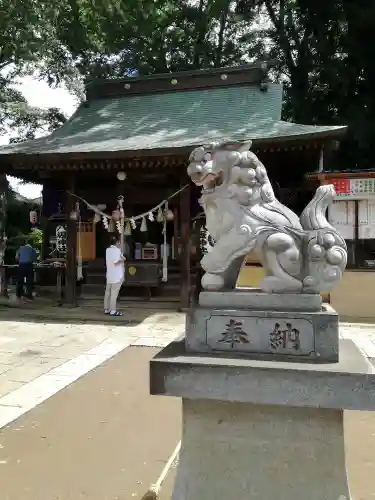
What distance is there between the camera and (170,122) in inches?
534

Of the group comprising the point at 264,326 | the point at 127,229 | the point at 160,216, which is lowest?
the point at 264,326

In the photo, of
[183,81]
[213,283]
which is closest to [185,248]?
[183,81]

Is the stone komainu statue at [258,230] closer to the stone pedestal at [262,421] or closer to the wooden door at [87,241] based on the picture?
the stone pedestal at [262,421]

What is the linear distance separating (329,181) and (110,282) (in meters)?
5.47

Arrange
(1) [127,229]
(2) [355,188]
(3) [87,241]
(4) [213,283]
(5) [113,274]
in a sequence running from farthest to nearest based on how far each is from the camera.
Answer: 1. (3) [87,241]
2. (1) [127,229]
3. (2) [355,188]
4. (5) [113,274]
5. (4) [213,283]

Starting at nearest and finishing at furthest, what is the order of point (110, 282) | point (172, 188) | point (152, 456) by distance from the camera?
1. point (152, 456)
2. point (110, 282)
3. point (172, 188)

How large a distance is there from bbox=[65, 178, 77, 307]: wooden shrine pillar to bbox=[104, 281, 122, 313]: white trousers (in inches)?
54.3

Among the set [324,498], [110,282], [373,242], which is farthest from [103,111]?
[324,498]

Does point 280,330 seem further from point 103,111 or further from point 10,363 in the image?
point 103,111

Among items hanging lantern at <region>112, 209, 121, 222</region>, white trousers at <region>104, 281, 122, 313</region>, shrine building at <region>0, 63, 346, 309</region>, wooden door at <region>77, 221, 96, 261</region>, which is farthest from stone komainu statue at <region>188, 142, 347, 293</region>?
wooden door at <region>77, 221, 96, 261</region>

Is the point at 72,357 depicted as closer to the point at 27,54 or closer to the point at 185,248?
the point at 185,248

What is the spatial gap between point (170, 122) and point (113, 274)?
19.5ft

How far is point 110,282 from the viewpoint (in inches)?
390

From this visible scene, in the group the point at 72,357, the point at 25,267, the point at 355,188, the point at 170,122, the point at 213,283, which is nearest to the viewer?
the point at 213,283
